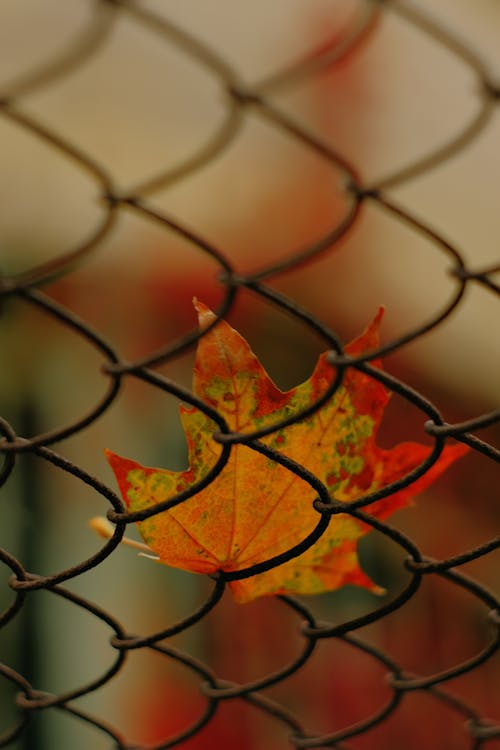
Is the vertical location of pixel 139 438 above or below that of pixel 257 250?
below

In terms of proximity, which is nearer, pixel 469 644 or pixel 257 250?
pixel 257 250

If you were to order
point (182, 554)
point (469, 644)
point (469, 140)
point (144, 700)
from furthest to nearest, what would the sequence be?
point (469, 644), point (144, 700), point (182, 554), point (469, 140)

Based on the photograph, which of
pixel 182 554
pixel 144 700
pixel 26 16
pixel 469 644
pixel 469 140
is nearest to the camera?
pixel 469 140

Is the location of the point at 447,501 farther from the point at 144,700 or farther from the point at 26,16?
the point at 26,16

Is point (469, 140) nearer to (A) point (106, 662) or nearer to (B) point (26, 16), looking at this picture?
(B) point (26, 16)

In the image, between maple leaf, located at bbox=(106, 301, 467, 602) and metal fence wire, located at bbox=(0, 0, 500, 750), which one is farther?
maple leaf, located at bbox=(106, 301, 467, 602)

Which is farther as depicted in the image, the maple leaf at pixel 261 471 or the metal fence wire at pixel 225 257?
the maple leaf at pixel 261 471

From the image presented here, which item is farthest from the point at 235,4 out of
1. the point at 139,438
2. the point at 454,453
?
the point at 454,453

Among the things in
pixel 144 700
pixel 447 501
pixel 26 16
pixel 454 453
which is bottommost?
pixel 454 453
